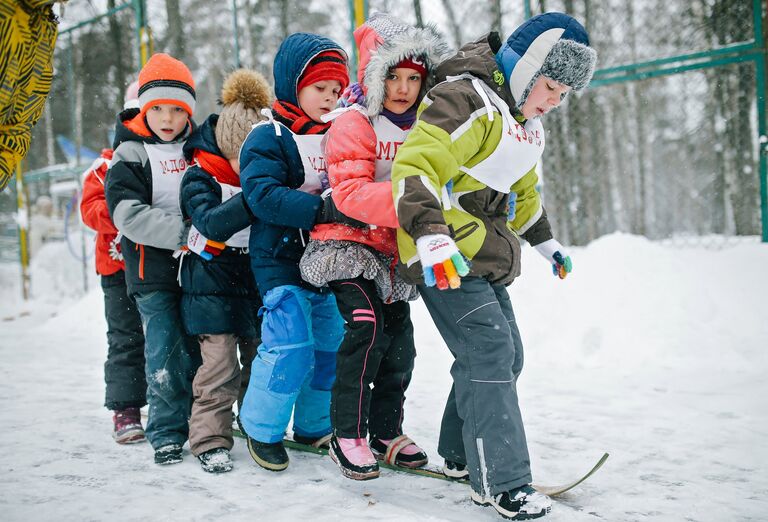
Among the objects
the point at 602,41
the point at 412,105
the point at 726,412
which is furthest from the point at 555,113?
the point at 412,105

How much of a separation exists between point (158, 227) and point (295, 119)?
2.63 feet

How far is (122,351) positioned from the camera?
3.45m

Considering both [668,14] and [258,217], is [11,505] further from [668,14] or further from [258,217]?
[668,14]

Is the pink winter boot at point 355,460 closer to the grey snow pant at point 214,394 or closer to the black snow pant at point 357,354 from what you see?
the black snow pant at point 357,354

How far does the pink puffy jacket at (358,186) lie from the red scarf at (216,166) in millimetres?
615

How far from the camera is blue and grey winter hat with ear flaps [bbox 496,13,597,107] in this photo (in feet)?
7.32

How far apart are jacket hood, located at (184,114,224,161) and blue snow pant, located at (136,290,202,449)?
27.5 inches

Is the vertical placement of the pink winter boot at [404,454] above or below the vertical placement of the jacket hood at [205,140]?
below

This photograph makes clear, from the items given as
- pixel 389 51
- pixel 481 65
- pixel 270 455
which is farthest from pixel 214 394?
pixel 481 65

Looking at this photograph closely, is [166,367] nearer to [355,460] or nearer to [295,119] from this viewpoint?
[355,460]

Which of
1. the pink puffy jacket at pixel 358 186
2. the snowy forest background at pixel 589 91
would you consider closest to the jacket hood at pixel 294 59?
the pink puffy jacket at pixel 358 186

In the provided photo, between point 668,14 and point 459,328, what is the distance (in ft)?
26.7

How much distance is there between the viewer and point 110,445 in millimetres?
3146

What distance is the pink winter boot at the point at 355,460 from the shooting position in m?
2.45
